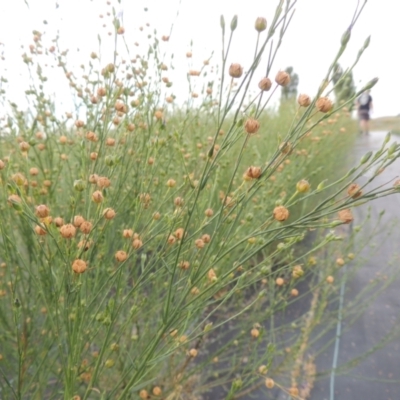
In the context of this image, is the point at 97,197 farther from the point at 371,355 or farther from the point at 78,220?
the point at 371,355

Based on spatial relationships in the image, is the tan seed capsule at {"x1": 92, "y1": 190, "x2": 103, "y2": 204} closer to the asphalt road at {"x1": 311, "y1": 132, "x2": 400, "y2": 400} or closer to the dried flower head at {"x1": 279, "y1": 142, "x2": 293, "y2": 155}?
the dried flower head at {"x1": 279, "y1": 142, "x2": 293, "y2": 155}

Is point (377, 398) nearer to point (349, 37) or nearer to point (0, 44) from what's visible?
point (349, 37)

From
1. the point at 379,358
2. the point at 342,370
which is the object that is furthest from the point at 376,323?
the point at 342,370

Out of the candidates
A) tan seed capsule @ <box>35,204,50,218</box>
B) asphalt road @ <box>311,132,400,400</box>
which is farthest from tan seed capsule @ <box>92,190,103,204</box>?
asphalt road @ <box>311,132,400,400</box>

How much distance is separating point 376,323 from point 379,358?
12.8 inches

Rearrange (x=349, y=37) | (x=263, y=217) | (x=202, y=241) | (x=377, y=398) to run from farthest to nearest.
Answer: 1. (x=377, y=398)
2. (x=263, y=217)
3. (x=202, y=241)
4. (x=349, y=37)

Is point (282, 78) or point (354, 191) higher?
point (282, 78)

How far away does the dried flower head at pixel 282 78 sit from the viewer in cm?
67

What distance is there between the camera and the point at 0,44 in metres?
1.67

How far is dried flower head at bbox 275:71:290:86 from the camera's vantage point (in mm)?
666

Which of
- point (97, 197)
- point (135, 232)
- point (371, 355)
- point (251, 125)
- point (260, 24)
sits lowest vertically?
point (371, 355)

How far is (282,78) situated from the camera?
66 cm

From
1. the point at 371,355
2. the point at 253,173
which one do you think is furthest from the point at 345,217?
the point at 371,355

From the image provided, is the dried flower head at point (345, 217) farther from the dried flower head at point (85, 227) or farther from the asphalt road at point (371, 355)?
the asphalt road at point (371, 355)
